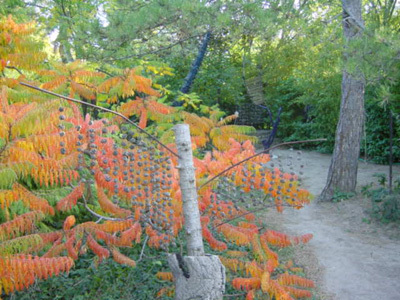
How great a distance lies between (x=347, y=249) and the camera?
Result: 612 centimetres

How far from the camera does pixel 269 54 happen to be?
18.0 m

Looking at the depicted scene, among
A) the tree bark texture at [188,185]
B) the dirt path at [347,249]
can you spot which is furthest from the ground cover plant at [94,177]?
the dirt path at [347,249]

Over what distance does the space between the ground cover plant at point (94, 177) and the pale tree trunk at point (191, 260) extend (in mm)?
187

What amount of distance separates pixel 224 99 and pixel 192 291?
1447 centimetres

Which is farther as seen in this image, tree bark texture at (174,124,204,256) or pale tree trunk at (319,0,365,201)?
pale tree trunk at (319,0,365,201)

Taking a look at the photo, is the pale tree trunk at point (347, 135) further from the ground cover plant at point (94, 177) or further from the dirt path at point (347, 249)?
the ground cover plant at point (94, 177)

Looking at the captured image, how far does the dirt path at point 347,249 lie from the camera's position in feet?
15.4

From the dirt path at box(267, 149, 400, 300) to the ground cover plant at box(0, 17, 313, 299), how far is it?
760 millimetres

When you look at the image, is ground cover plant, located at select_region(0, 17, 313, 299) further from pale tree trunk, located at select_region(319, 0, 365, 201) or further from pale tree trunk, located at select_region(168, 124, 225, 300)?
pale tree trunk, located at select_region(319, 0, 365, 201)

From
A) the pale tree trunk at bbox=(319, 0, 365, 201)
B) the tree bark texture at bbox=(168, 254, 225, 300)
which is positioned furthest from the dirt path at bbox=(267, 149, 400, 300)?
the tree bark texture at bbox=(168, 254, 225, 300)

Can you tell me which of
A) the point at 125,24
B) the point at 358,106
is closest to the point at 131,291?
the point at 125,24

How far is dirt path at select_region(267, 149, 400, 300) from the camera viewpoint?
4688 millimetres

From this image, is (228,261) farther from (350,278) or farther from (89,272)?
(350,278)

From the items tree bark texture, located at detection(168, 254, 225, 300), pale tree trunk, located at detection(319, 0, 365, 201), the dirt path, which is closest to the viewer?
tree bark texture, located at detection(168, 254, 225, 300)
